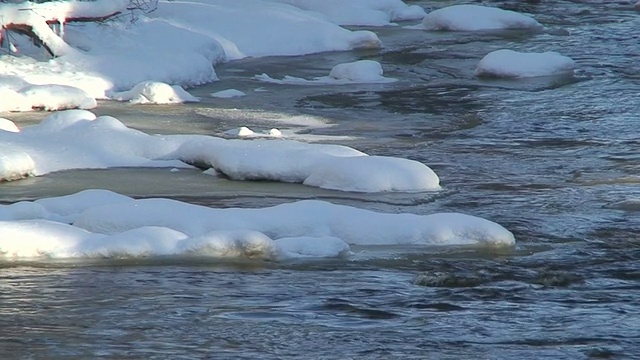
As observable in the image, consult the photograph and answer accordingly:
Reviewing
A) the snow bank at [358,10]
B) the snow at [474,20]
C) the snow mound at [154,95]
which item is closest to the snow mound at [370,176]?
the snow mound at [154,95]

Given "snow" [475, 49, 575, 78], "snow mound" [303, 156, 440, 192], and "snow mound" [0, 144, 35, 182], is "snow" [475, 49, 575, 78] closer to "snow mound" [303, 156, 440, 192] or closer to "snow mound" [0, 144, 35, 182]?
"snow mound" [303, 156, 440, 192]

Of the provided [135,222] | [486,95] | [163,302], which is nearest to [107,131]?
[135,222]

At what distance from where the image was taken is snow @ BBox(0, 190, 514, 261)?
7.40 metres

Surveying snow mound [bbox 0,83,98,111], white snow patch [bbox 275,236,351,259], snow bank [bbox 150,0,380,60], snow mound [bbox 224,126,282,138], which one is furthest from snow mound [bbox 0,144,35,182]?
snow bank [bbox 150,0,380,60]

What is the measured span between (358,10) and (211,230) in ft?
51.6

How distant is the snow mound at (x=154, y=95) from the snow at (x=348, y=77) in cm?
216

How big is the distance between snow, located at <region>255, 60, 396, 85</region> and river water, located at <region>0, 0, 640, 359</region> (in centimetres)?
128

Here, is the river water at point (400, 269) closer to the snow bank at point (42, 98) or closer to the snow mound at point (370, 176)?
the snow mound at point (370, 176)

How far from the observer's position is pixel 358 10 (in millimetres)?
23156

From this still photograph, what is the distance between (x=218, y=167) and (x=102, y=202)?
1.79 metres

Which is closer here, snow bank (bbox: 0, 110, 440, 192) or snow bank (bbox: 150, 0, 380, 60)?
snow bank (bbox: 0, 110, 440, 192)

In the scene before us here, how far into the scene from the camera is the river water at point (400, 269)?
19.4ft

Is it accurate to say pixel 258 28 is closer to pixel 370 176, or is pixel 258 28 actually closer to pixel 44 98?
pixel 44 98

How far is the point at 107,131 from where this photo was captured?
10.8 metres
